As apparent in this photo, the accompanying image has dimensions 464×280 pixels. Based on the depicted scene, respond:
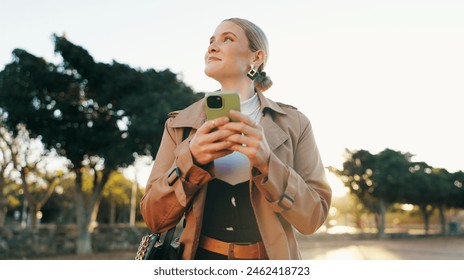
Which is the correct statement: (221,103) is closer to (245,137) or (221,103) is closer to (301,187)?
(245,137)

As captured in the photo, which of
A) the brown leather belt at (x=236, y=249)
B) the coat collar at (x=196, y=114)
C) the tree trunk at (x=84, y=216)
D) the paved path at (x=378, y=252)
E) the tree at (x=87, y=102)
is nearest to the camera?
the brown leather belt at (x=236, y=249)

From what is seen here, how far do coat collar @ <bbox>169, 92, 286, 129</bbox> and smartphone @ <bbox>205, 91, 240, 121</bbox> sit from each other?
319 millimetres

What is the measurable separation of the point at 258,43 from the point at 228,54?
0.54 feet

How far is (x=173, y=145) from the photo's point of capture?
176cm

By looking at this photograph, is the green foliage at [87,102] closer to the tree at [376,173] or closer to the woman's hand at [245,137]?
the woman's hand at [245,137]

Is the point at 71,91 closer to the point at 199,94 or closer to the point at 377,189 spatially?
the point at 199,94

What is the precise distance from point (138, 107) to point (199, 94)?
2.76m

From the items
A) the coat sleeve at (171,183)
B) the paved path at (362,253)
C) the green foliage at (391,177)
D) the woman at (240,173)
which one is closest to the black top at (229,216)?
the woman at (240,173)

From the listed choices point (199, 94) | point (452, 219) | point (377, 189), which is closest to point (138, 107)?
point (199, 94)

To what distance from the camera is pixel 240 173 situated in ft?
5.37

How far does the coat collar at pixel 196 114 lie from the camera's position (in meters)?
1.70

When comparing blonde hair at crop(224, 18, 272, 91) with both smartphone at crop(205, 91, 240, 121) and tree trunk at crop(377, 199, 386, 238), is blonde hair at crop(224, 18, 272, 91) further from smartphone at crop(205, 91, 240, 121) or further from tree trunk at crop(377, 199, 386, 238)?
tree trunk at crop(377, 199, 386, 238)

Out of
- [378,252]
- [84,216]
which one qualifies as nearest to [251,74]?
[378,252]

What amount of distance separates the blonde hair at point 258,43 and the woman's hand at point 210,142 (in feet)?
1.89
